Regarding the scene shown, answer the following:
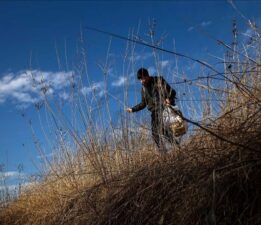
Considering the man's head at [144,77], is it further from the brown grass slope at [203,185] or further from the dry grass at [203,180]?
the brown grass slope at [203,185]

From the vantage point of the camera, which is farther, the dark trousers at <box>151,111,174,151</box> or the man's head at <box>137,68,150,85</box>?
the man's head at <box>137,68,150,85</box>

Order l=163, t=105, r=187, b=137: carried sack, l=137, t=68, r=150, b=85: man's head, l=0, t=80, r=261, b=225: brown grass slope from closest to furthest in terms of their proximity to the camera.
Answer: l=0, t=80, r=261, b=225: brown grass slope, l=163, t=105, r=187, b=137: carried sack, l=137, t=68, r=150, b=85: man's head

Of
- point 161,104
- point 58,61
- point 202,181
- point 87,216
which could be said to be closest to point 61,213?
point 87,216

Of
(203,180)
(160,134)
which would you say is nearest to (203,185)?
(203,180)

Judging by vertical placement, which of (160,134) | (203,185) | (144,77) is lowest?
(203,185)

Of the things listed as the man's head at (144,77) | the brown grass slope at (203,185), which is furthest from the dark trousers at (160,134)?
the man's head at (144,77)

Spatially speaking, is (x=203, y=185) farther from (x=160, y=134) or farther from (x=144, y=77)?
(x=144, y=77)

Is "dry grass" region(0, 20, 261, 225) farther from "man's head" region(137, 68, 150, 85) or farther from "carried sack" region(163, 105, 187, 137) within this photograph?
"man's head" region(137, 68, 150, 85)

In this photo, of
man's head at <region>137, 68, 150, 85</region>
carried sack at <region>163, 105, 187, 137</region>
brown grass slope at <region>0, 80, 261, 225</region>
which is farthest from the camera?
man's head at <region>137, 68, 150, 85</region>

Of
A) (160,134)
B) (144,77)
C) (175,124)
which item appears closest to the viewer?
(175,124)

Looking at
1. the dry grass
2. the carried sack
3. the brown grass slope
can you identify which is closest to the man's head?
the carried sack

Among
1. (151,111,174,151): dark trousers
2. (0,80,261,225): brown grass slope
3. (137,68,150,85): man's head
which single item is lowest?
(0,80,261,225): brown grass slope

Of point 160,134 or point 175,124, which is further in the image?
point 160,134

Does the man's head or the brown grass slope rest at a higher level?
the man's head
